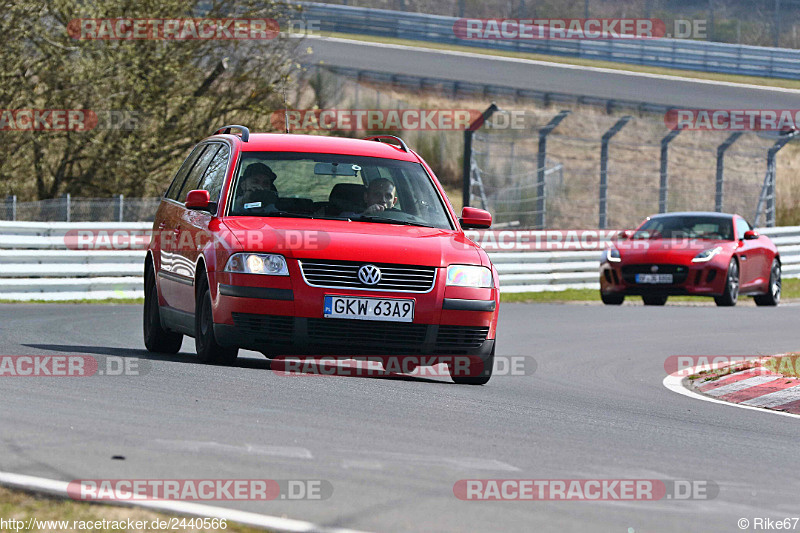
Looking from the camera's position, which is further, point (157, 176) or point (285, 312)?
point (157, 176)

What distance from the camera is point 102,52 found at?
2409cm

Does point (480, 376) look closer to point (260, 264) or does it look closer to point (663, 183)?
point (260, 264)

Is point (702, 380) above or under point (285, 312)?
under

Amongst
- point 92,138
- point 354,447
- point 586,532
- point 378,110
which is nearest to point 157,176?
point 92,138

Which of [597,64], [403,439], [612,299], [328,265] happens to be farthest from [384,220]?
[597,64]

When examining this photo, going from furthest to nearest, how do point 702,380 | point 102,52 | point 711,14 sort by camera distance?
point 711,14 < point 102,52 < point 702,380

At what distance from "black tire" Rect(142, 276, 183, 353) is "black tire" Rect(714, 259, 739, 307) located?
11.3 metres

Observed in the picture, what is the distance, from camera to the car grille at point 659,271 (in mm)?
19672

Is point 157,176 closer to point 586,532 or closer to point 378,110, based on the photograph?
point 378,110

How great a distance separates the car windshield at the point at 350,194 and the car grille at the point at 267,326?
95 centimetres

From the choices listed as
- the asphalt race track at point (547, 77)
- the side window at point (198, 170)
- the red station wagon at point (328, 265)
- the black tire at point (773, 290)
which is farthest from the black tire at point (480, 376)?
the asphalt race track at point (547, 77)

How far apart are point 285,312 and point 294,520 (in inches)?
166

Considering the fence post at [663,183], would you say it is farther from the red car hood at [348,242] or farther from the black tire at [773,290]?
the red car hood at [348,242]

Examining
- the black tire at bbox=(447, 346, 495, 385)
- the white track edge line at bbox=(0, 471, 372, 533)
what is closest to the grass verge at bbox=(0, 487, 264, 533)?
the white track edge line at bbox=(0, 471, 372, 533)
